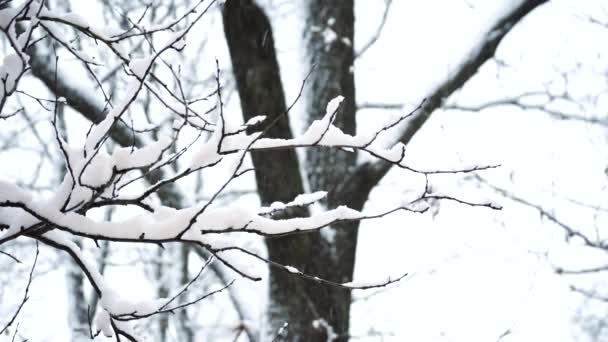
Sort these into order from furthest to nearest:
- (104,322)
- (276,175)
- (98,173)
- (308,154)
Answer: (308,154), (276,175), (104,322), (98,173)

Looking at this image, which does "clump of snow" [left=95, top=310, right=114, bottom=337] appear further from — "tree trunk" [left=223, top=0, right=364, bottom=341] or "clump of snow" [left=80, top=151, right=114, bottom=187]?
"tree trunk" [left=223, top=0, right=364, bottom=341]

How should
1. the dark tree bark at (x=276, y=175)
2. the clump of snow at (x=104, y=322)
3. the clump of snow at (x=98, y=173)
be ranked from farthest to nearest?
the dark tree bark at (x=276, y=175)
the clump of snow at (x=104, y=322)
the clump of snow at (x=98, y=173)

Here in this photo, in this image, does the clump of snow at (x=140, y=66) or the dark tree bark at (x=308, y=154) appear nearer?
the clump of snow at (x=140, y=66)

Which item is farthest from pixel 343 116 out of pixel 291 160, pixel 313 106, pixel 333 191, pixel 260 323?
pixel 260 323

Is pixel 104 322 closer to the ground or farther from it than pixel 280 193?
closer to the ground

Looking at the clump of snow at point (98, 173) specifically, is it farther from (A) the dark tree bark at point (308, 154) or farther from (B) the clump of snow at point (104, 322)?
(A) the dark tree bark at point (308, 154)

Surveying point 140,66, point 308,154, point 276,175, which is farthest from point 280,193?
point 140,66

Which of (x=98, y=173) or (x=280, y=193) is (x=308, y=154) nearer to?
(x=280, y=193)

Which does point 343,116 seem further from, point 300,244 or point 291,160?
→ point 300,244

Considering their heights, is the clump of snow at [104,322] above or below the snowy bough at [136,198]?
below

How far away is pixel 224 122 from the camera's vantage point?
4.03ft

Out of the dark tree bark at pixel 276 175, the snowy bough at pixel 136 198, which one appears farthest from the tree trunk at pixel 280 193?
the snowy bough at pixel 136 198

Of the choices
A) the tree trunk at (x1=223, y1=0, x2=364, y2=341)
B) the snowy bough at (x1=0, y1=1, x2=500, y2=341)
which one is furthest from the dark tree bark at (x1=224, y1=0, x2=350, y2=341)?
the snowy bough at (x1=0, y1=1, x2=500, y2=341)

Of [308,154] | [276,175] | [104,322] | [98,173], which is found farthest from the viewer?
[308,154]
